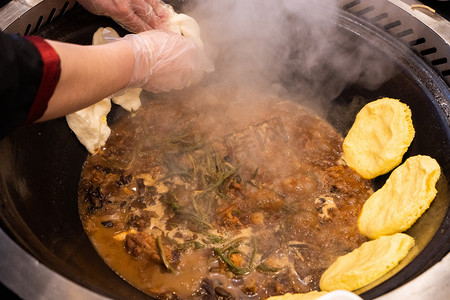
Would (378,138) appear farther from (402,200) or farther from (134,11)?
(134,11)

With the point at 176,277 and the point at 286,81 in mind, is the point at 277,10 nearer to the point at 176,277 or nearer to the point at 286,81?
the point at 286,81

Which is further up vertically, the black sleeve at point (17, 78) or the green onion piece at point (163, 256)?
the black sleeve at point (17, 78)

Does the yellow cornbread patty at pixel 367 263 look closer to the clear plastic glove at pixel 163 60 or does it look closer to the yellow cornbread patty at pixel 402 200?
the yellow cornbread patty at pixel 402 200

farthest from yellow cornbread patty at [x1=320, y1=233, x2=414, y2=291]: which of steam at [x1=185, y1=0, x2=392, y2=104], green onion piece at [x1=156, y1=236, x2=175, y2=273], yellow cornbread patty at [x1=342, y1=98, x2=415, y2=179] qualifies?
steam at [x1=185, y1=0, x2=392, y2=104]

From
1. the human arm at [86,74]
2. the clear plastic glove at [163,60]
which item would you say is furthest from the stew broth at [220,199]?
the human arm at [86,74]

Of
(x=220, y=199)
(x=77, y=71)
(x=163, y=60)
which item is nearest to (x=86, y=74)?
(x=77, y=71)

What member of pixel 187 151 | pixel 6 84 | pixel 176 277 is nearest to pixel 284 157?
pixel 187 151
